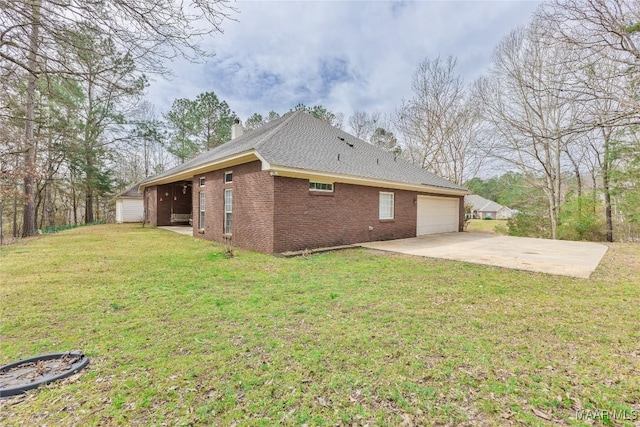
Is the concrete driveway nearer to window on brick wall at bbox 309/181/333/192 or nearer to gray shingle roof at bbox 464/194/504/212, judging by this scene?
window on brick wall at bbox 309/181/333/192

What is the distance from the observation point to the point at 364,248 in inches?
374

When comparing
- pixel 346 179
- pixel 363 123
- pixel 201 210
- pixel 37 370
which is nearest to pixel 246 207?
pixel 346 179

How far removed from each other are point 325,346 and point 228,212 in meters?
8.41

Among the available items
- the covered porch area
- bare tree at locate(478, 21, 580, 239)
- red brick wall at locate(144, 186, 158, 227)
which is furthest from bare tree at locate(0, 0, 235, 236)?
red brick wall at locate(144, 186, 158, 227)

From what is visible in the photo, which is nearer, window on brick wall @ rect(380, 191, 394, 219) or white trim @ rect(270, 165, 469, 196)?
white trim @ rect(270, 165, 469, 196)

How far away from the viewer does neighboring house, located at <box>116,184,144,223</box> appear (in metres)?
22.6

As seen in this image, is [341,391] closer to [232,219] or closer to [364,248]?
[364,248]

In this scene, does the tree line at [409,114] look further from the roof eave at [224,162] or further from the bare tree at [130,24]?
the roof eave at [224,162]

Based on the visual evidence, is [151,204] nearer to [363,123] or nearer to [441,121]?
[363,123]

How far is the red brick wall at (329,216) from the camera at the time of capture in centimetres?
823

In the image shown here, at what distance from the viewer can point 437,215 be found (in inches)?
571

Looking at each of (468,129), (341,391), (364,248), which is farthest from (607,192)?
(341,391)

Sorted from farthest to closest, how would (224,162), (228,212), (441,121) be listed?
(441,121) → (228,212) → (224,162)

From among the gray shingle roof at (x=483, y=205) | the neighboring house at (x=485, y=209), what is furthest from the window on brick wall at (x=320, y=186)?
the gray shingle roof at (x=483, y=205)
